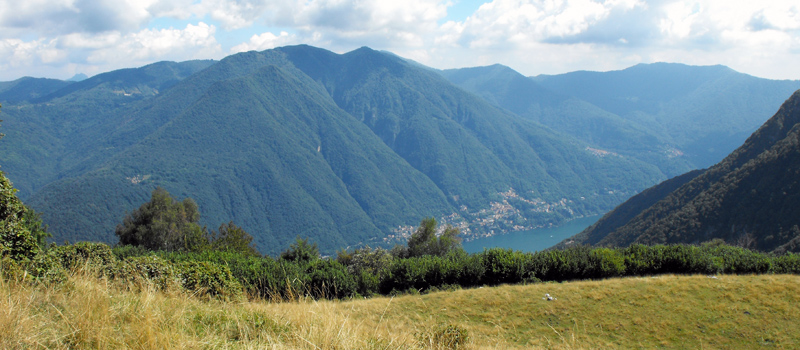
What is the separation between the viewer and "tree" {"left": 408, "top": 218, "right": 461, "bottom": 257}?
127 ft

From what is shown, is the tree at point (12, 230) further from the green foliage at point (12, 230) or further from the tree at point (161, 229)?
the tree at point (161, 229)

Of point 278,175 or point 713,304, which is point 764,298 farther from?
point 278,175

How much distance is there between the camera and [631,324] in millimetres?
15875

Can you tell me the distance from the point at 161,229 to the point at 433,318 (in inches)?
1464

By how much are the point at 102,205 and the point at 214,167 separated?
204 feet

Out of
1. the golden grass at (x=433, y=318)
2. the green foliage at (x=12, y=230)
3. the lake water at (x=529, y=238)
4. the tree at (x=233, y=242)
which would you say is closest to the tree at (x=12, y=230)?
the green foliage at (x=12, y=230)

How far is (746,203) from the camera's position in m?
61.4

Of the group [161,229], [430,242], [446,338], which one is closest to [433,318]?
[446,338]

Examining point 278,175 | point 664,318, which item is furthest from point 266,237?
point 664,318

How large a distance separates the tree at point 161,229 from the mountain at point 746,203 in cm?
6423

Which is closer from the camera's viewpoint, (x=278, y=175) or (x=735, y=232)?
(x=735, y=232)

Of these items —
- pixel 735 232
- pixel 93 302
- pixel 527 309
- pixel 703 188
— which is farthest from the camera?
pixel 703 188

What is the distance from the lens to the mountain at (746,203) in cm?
5481

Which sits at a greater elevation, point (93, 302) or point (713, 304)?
point (93, 302)
